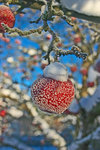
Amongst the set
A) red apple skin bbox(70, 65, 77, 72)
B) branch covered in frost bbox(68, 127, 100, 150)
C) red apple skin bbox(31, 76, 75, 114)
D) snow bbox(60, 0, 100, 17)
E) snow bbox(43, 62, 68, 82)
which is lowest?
branch covered in frost bbox(68, 127, 100, 150)

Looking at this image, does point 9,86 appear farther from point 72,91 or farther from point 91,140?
point 72,91

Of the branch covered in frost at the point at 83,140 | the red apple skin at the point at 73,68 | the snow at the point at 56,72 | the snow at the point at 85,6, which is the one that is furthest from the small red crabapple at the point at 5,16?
the red apple skin at the point at 73,68

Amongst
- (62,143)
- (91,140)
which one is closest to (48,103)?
(91,140)

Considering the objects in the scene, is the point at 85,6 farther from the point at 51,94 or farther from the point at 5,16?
the point at 51,94

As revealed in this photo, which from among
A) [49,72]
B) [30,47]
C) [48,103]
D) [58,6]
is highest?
[58,6]

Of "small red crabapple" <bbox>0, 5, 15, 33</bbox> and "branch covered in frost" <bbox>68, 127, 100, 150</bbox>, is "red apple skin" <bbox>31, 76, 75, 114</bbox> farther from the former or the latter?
"branch covered in frost" <bbox>68, 127, 100, 150</bbox>

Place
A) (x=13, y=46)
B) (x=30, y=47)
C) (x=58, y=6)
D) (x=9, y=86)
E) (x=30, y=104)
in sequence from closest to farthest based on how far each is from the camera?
1. (x=58, y=6)
2. (x=30, y=104)
3. (x=9, y=86)
4. (x=30, y=47)
5. (x=13, y=46)

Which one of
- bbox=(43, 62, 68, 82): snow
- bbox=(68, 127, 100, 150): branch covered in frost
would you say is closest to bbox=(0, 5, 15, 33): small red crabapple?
bbox=(43, 62, 68, 82): snow
